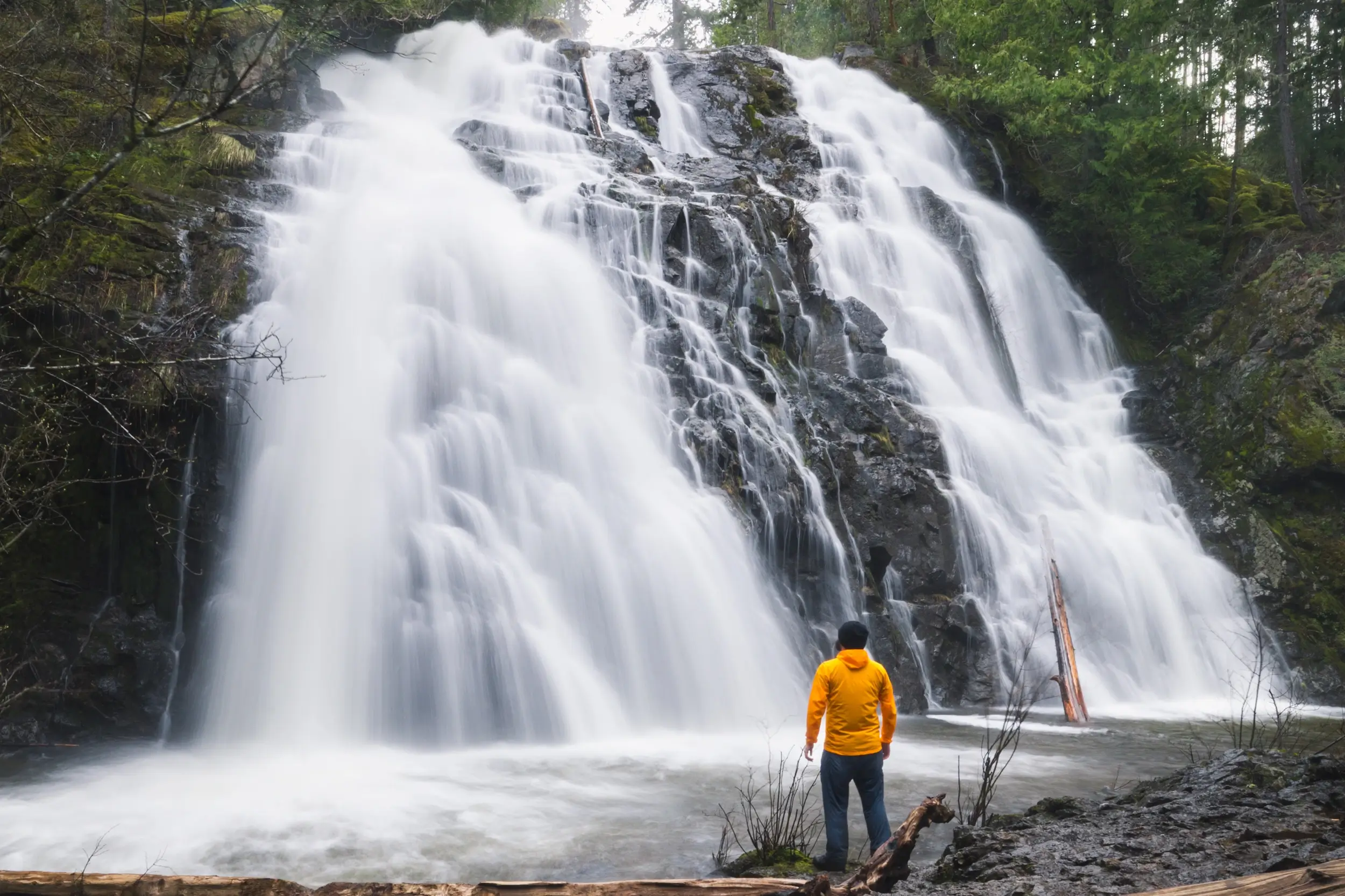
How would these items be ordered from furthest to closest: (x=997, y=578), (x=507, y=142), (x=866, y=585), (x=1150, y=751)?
1. (x=507, y=142)
2. (x=997, y=578)
3. (x=866, y=585)
4. (x=1150, y=751)

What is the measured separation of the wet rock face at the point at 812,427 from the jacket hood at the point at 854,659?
616 cm

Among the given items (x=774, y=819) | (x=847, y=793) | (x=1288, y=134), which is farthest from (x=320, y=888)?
(x=1288, y=134)

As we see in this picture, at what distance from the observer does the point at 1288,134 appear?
20.4 m

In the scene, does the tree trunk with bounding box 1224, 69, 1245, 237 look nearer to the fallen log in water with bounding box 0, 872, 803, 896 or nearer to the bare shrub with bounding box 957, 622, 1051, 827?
the bare shrub with bounding box 957, 622, 1051, 827

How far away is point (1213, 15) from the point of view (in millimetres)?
21375

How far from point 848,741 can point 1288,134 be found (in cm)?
2033

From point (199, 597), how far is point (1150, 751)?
9.78 meters

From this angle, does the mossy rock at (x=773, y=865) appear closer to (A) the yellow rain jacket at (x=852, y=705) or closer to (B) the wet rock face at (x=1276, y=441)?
(A) the yellow rain jacket at (x=852, y=705)

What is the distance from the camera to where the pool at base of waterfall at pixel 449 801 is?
624cm

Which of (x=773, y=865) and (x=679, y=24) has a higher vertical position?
(x=679, y=24)

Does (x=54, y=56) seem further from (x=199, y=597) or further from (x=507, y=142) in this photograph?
(x=507, y=142)

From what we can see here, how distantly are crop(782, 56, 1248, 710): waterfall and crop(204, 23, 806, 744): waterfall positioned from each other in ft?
13.5

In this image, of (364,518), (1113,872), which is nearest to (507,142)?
(364,518)

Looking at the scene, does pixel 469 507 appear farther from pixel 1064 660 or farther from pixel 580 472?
pixel 1064 660
